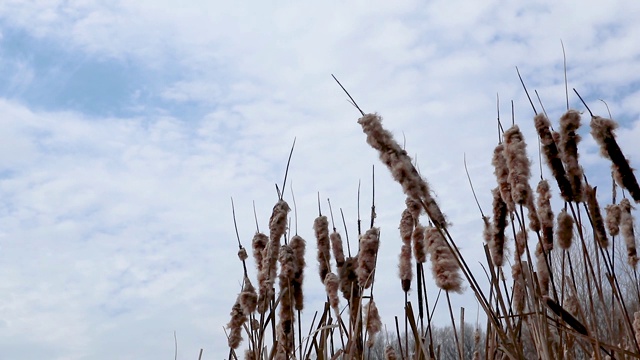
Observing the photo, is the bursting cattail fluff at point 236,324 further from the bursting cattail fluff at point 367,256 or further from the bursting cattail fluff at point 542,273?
the bursting cattail fluff at point 542,273

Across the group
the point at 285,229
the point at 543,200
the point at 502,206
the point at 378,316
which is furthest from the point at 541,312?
the point at 285,229

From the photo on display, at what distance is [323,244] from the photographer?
270cm

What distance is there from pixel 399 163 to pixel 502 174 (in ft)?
1.89

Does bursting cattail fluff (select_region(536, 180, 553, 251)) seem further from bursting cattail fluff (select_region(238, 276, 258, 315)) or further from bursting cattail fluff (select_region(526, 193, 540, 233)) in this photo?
bursting cattail fluff (select_region(238, 276, 258, 315))

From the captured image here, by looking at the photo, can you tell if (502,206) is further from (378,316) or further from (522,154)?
(378,316)

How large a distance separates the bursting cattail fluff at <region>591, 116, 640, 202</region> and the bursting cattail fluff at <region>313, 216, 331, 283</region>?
1031mm

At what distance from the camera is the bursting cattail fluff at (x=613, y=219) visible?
266 centimetres

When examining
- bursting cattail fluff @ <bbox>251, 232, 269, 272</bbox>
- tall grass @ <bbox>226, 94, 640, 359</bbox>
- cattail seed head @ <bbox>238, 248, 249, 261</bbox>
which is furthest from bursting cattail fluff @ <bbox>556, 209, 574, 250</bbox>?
cattail seed head @ <bbox>238, 248, 249, 261</bbox>

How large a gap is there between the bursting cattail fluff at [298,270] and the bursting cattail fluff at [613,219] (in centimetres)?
114

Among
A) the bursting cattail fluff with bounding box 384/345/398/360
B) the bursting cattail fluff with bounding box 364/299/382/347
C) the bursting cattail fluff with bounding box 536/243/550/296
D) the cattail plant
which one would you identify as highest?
the cattail plant

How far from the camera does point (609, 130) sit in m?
2.15

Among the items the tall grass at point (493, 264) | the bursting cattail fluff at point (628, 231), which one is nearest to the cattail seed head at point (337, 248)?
→ the tall grass at point (493, 264)

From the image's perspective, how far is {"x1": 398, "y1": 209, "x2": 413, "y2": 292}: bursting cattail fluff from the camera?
99.4 inches

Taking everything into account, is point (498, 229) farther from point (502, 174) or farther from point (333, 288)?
point (333, 288)
